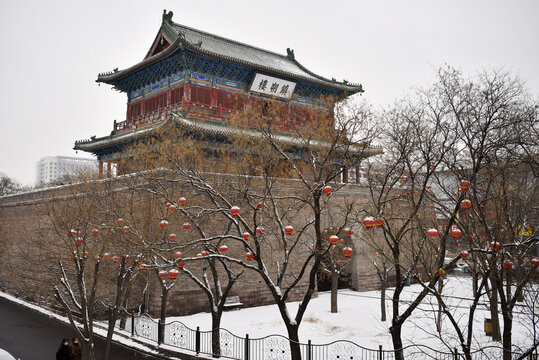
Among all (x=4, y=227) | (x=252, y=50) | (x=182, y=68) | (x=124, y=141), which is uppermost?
(x=252, y=50)

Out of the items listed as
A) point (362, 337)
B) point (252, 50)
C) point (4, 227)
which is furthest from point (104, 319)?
point (252, 50)

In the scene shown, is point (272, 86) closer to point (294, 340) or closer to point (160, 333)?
point (160, 333)

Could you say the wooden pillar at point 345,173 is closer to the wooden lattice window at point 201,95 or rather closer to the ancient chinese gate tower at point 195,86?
the ancient chinese gate tower at point 195,86

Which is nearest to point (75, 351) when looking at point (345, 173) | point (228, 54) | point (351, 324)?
point (345, 173)

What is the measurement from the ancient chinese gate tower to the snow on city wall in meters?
4.97

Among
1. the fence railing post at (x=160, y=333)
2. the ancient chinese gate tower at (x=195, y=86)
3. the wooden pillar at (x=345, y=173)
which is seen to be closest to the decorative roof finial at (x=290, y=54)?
the ancient chinese gate tower at (x=195, y=86)

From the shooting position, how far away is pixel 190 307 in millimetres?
17734

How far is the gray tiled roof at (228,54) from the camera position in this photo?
23697 mm

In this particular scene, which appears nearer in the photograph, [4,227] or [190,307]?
[190,307]

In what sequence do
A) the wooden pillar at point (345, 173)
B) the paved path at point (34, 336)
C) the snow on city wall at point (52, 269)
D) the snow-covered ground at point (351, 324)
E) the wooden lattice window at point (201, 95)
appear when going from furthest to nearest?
the wooden lattice window at point (201, 95) < the snow on city wall at point (52, 269) < the snow-covered ground at point (351, 324) < the paved path at point (34, 336) < the wooden pillar at point (345, 173)

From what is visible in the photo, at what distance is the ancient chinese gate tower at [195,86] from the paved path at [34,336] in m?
7.83

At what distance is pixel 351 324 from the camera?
55.1ft

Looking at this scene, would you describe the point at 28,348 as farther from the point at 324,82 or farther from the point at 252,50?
the point at 252,50

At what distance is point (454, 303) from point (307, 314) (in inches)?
306
